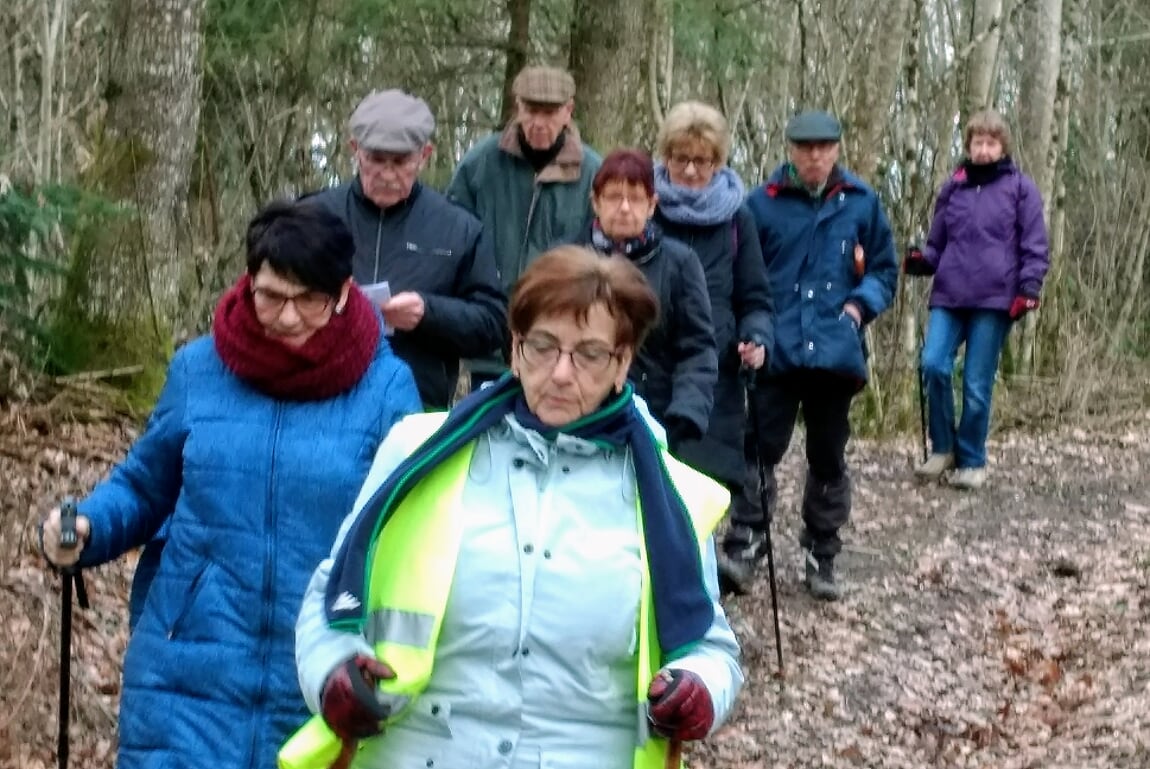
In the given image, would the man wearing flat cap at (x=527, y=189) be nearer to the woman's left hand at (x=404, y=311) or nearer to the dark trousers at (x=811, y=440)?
the woman's left hand at (x=404, y=311)

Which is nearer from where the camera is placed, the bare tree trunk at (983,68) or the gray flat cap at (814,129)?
the gray flat cap at (814,129)

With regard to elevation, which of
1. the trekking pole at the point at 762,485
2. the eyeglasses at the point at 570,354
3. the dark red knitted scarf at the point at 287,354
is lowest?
the trekking pole at the point at 762,485

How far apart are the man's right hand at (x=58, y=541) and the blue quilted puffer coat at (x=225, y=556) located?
0.11ft

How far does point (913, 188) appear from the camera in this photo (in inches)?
Result: 468

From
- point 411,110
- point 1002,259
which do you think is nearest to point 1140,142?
point 1002,259

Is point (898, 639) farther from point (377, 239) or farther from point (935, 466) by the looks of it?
point (377, 239)

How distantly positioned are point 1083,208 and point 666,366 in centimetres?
1404

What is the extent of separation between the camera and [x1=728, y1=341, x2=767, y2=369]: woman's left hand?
19.6ft

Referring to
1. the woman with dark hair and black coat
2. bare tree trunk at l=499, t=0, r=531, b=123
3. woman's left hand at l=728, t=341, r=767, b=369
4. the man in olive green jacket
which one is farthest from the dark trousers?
bare tree trunk at l=499, t=0, r=531, b=123

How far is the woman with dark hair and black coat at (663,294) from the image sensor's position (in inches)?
197

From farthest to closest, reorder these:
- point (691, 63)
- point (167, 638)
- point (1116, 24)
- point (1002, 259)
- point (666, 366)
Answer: point (1116, 24), point (691, 63), point (1002, 259), point (666, 366), point (167, 638)

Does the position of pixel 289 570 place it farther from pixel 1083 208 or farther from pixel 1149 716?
pixel 1083 208

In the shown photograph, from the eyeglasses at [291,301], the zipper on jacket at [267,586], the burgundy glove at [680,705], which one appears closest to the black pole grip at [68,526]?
the zipper on jacket at [267,586]

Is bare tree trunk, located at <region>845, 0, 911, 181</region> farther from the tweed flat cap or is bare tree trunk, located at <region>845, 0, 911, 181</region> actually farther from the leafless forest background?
the tweed flat cap
